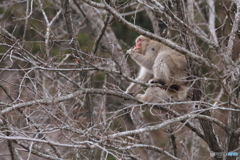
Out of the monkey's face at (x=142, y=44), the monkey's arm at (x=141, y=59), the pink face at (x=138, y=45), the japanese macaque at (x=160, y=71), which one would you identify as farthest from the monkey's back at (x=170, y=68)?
the monkey's face at (x=142, y=44)

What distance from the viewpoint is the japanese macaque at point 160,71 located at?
322 inches

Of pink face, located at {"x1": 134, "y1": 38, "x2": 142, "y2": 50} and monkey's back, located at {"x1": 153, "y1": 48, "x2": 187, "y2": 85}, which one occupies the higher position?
pink face, located at {"x1": 134, "y1": 38, "x2": 142, "y2": 50}

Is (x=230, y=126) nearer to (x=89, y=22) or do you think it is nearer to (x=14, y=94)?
(x=14, y=94)

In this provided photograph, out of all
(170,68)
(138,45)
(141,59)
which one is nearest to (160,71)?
(170,68)

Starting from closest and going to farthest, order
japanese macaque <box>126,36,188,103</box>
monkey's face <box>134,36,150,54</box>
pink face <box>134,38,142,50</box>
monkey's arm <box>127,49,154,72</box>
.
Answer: japanese macaque <box>126,36,188,103</box> → monkey's arm <box>127,49,154,72</box> → pink face <box>134,38,142,50</box> → monkey's face <box>134,36,150,54</box>

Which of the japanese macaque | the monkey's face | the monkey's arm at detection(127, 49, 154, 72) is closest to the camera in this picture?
the japanese macaque

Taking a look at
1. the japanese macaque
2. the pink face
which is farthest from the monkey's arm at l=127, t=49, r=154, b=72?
the pink face

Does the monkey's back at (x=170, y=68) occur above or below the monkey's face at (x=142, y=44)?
below

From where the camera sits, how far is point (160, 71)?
822 centimetres

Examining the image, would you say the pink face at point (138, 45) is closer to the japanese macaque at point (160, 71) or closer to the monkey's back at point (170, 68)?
the japanese macaque at point (160, 71)

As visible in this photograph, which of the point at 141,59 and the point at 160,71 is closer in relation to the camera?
the point at 160,71

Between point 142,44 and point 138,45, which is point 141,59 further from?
point 142,44

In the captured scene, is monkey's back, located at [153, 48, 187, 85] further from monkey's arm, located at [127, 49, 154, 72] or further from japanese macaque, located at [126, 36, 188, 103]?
monkey's arm, located at [127, 49, 154, 72]

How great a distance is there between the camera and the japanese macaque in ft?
26.9
